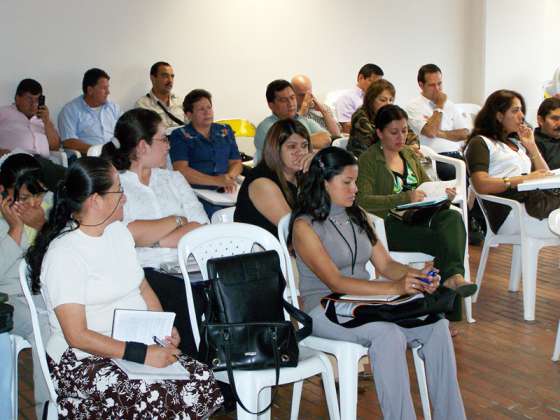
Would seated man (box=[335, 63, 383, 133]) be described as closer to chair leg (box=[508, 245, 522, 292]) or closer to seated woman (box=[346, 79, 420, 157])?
seated woman (box=[346, 79, 420, 157])

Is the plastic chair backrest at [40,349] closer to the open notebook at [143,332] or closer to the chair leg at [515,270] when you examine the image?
the open notebook at [143,332]

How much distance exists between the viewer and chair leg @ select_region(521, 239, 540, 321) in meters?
4.08

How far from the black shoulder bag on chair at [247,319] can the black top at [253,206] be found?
74cm

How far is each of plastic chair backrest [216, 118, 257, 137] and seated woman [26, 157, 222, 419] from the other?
4.33 m

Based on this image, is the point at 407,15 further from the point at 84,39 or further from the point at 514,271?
the point at 514,271

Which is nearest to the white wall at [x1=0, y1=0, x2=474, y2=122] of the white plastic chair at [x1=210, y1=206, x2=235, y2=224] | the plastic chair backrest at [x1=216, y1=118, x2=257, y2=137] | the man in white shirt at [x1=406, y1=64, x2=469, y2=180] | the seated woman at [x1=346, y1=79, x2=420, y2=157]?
the plastic chair backrest at [x1=216, y1=118, x2=257, y2=137]

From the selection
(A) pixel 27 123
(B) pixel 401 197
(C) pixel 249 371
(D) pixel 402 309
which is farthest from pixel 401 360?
(A) pixel 27 123

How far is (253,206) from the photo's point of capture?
11.0ft

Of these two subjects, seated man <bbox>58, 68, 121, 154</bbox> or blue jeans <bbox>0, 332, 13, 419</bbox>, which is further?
seated man <bbox>58, 68, 121, 154</bbox>

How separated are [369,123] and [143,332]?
307 centimetres

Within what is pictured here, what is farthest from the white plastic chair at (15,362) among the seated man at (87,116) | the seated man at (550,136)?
the seated man at (550,136)

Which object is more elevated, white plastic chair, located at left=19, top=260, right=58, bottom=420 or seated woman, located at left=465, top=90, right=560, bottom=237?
seated woman, located at left=465, top=90, right=560, bottom=237

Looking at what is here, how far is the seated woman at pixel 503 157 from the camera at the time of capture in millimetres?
4344

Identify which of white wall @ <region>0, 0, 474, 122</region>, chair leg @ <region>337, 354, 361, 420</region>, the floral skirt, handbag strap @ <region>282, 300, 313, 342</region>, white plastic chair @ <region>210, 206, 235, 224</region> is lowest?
chair leg @ <region>337, 354, 361, 420</region>
